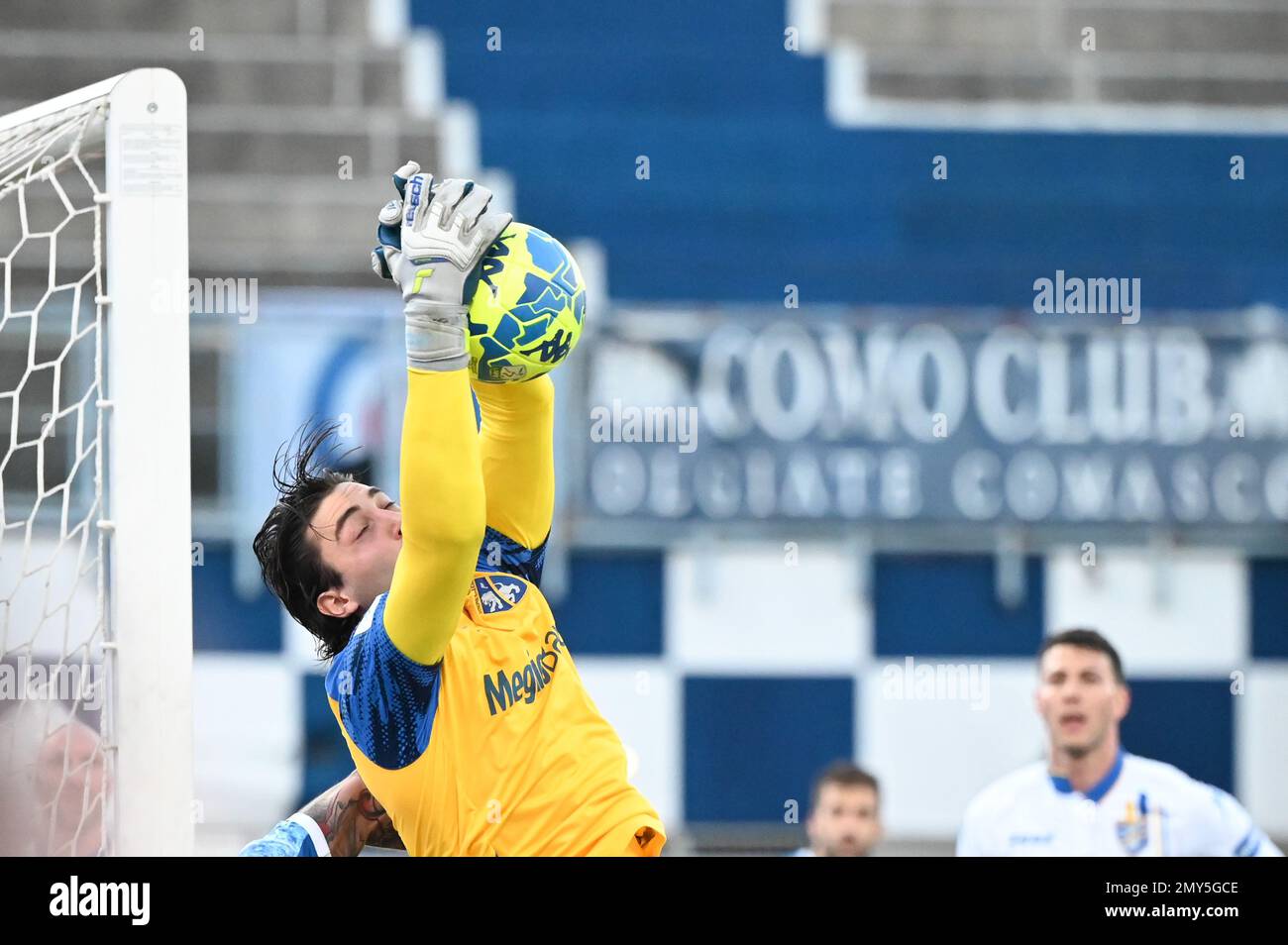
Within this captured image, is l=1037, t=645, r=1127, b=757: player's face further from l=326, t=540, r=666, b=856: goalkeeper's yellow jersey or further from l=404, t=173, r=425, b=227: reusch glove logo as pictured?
l=404, t=173, r=425, b=227: reusch glove logo

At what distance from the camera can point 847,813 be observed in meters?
3.51

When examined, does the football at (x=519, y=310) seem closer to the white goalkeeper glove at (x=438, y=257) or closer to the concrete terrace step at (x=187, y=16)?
the white goalkeeper glove at (x=438, y=257)

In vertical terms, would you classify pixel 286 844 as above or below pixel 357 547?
below

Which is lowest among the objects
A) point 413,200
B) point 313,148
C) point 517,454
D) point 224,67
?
point 517,454

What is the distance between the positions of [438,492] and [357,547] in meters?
0.33

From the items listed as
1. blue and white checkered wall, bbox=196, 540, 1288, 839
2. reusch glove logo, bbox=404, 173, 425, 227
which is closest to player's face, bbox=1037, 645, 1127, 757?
blue and white checkered wall, bbox=196, 540, 1288, 839

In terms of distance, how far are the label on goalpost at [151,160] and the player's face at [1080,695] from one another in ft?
6.70

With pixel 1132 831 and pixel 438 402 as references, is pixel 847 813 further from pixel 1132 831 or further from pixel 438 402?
pixel 438 402

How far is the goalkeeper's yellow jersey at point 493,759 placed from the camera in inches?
78.7

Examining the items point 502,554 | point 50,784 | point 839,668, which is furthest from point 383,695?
point 839,668

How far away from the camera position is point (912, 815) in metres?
4.87

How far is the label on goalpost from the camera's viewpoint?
2.16m

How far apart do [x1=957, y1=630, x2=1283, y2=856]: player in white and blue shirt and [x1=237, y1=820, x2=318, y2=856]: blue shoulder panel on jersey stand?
1732 millimetres
